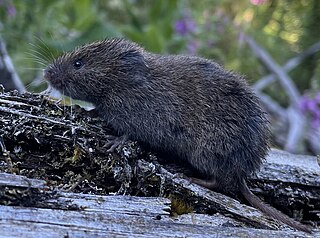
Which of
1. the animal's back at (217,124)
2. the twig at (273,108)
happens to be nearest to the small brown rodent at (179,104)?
the animal's back at (217,124)

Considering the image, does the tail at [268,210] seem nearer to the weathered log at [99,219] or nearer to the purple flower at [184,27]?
the weathered log at [99,219]

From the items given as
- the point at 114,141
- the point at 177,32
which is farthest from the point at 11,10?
the point at 114,141

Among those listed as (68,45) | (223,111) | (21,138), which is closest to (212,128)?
(223,111)

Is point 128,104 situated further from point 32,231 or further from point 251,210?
point 32,231

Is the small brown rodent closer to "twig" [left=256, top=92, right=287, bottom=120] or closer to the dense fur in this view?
the dense fur

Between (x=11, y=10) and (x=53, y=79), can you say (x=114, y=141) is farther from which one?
(x=11, y=10)

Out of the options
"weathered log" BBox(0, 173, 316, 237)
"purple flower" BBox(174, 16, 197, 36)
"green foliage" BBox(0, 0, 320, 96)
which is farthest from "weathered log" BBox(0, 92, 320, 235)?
"purple flower" BBox(174, 16, 197, 36)
